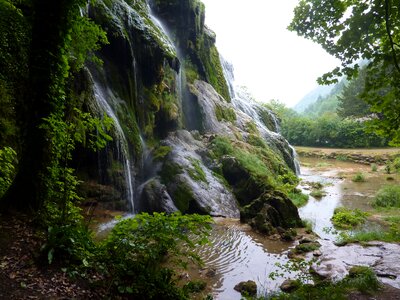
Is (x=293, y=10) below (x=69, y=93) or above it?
above

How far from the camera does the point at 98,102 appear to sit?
12117 mm

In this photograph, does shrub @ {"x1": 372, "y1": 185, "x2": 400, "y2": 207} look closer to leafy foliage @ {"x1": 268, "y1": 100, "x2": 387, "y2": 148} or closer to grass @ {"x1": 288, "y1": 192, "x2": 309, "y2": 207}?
grass @ {"x1": 288, "y1": 192, "x2": 309, "y2": 207}

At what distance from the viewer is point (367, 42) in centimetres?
659

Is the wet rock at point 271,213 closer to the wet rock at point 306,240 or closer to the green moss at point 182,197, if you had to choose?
the wet rock at point 306,240

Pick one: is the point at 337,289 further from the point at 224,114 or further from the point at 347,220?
the point at 224,114

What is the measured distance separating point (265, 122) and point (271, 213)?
19.2m

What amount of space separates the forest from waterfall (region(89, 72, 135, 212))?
80 millimetres

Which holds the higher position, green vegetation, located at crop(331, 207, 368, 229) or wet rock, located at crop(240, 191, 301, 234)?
wet rock, located at crop(240, 191, 301, 234)

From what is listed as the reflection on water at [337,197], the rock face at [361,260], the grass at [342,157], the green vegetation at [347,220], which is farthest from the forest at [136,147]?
the grass at [342,157]

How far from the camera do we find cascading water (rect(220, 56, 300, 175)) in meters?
26.0

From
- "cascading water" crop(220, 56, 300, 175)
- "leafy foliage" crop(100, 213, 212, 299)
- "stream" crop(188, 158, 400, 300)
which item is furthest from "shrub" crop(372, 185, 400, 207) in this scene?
"leafy foliage" crop(100, 213, 212, 299)

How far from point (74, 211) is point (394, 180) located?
90.3 ft

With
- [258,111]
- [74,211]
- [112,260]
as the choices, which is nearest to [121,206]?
[74,211]

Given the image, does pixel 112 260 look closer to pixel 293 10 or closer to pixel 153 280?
pixel 153 280
